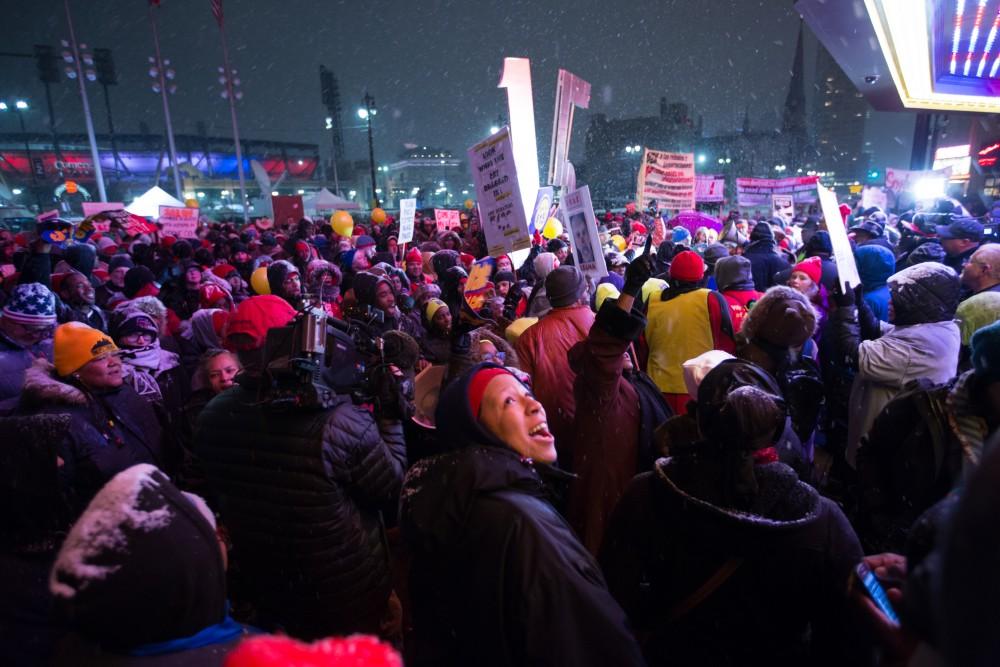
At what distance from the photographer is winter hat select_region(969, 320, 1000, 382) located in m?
1.74

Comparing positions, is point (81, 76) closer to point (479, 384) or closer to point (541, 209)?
point (541, 209)

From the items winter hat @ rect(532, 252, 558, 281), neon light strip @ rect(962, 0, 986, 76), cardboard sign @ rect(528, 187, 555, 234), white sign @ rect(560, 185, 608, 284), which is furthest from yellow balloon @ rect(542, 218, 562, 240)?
neon light strip @ rect(962, 0, 986, 76)

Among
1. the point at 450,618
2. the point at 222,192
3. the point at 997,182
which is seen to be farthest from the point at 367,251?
the point at 222,192

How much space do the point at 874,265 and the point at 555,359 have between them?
10.2 ft

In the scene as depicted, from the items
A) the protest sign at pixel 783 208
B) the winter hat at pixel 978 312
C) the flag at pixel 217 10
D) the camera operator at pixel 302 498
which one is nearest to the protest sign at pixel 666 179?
the protest sign at pixel 783 208

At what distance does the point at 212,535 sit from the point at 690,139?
79.8 meters

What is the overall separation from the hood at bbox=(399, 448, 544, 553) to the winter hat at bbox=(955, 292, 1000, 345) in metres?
3.81

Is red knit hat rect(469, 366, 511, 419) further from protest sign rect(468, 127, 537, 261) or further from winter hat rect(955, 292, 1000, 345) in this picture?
winter hat rect(955, 292, 1000, 345)

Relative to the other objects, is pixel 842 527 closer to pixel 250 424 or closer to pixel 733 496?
pixel 733 496

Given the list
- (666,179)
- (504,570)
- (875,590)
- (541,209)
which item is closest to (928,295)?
(875,590)

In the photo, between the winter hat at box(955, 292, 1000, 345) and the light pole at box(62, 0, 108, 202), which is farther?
the light pole at box(62, 0, 108, 202)

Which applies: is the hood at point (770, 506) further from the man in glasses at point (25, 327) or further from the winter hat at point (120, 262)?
the winter hat at point (120, 262)

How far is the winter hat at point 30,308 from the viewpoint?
12.7ft

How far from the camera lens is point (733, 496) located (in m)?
1.59
